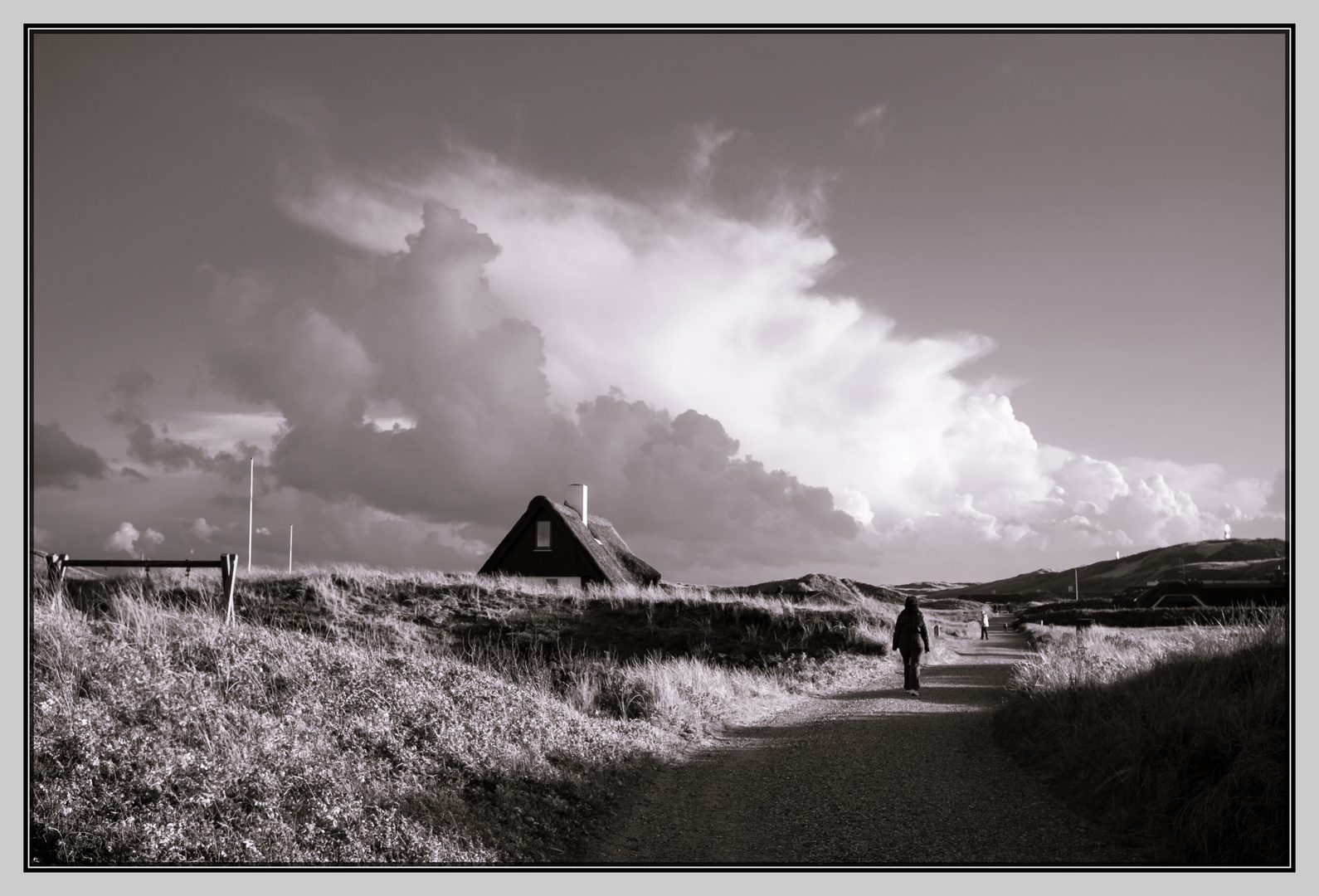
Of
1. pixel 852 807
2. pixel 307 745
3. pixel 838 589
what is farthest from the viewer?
pixel 838 589

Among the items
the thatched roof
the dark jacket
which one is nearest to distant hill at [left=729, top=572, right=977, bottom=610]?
the thatched roof

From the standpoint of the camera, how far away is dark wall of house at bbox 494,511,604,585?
108 feet

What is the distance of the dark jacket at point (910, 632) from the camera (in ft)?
46.9

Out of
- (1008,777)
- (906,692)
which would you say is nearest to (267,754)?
(1008,777)

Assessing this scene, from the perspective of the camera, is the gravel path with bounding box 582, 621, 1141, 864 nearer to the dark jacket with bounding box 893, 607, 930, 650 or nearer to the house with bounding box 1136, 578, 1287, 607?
the dark jacket with bounding box 893, 607, 930, 650

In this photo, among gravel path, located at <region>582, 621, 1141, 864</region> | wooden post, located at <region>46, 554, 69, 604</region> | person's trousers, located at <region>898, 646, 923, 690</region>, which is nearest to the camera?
gravel path, located at <region>582, 621, 1141, 864</region>

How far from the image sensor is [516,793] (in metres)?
6.82

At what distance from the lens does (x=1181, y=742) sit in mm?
6594

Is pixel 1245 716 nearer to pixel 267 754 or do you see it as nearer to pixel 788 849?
pixel 788 849

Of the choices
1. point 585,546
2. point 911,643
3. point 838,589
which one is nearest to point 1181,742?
point 911,643

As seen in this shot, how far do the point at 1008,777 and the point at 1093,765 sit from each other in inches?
32.9

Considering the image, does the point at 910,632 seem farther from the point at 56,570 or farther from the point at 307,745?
the point at 56,570

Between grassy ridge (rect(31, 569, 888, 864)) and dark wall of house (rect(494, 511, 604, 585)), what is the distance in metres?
19.6

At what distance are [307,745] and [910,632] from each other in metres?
10.9
